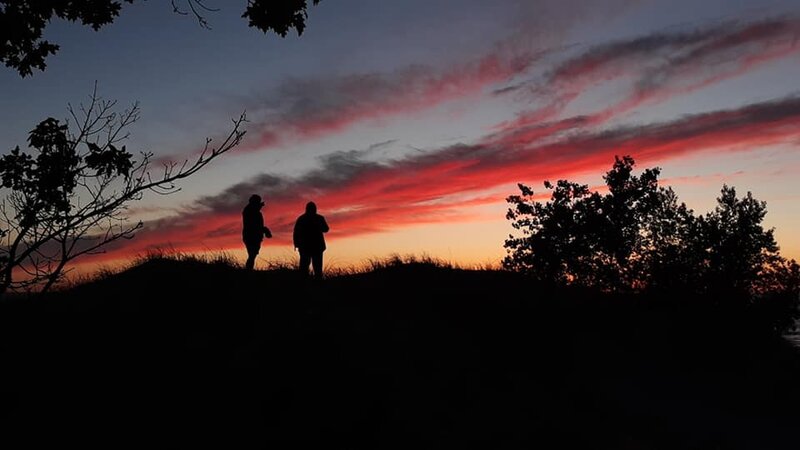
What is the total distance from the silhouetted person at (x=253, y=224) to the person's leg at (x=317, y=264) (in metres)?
1.85

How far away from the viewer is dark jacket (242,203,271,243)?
61.6 ft

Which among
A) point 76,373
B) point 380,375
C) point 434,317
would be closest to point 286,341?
point 380,375

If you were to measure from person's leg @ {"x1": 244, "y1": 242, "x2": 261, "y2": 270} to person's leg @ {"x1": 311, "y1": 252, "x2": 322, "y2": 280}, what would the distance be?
1943 mm

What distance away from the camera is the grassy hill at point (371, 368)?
11602 mm

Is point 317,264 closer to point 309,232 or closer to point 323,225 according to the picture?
point 309,232

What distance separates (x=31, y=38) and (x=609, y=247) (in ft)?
77.7

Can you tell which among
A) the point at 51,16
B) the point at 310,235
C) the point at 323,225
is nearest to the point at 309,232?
the point at 310,235

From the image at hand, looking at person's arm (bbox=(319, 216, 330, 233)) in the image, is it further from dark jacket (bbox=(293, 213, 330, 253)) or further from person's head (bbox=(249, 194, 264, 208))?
person's head (bbox=(249, 194, 264, 208))

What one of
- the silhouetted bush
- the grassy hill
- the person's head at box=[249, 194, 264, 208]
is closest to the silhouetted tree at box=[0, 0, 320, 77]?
the grassy hill

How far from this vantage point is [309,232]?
737 inches

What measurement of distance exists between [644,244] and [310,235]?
16581 millimetres

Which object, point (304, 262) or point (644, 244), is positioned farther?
point (644, 244)

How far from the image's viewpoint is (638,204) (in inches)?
1029

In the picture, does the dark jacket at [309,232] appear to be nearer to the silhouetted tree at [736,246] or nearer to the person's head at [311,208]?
the person's head at [311,208]
